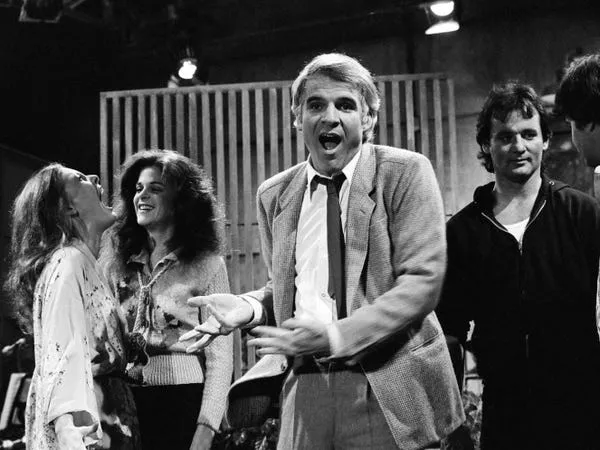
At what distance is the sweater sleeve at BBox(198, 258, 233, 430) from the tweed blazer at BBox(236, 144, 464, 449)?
73cm

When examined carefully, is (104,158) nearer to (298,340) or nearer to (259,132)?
(259,132)

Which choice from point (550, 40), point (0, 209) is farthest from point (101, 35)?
point (550, 40)

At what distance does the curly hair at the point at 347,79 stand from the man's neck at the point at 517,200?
29.0 inches

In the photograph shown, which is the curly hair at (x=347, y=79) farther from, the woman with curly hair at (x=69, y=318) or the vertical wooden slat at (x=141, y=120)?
the vertical wooden slat at (x=141, y=120)

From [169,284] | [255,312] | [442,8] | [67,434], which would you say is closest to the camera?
[255,312]

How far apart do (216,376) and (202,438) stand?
0.22m

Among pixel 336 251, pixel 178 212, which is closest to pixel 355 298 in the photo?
pixel 336 251

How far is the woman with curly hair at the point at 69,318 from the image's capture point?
226 cm

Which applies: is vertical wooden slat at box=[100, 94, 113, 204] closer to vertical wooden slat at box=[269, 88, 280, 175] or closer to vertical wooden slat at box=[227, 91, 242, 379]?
vertical wooden slat at box=[227, 91, 242, 379]

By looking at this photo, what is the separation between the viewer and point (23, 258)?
2.65 metres

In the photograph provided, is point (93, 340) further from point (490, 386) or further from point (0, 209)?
point (0, 209)

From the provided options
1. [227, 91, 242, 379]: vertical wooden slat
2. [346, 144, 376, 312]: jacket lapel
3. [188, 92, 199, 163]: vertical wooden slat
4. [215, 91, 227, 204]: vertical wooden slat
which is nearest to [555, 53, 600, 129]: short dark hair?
[346, 144, 376, 312]: jacket lapel

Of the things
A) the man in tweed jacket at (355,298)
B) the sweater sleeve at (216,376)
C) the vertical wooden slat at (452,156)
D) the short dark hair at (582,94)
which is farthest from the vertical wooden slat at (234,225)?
the short dark hair at (582,94)

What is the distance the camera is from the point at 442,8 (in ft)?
21.9
